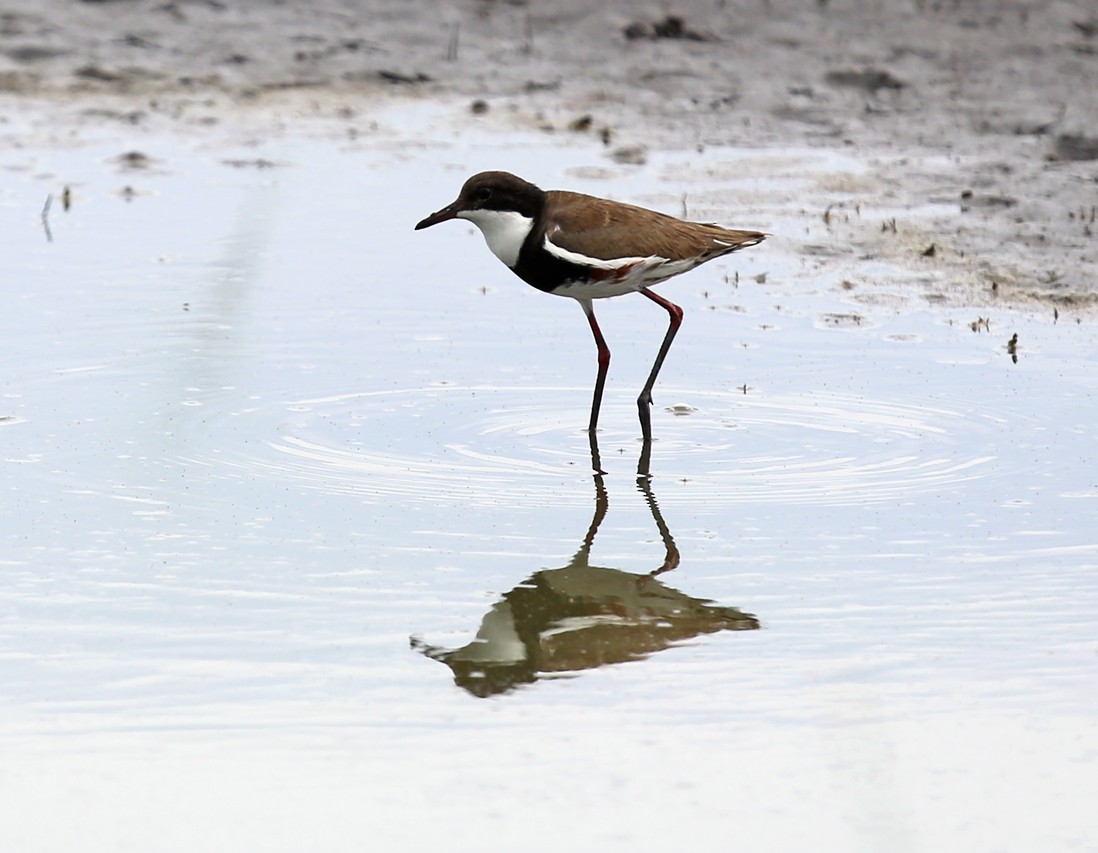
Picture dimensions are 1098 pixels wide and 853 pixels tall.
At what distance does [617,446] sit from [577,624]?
5.34ft

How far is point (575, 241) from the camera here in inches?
249

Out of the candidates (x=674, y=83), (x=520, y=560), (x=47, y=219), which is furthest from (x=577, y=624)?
(x=674, y=83)

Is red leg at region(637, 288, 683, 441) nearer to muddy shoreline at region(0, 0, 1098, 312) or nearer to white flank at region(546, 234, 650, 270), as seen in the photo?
white flank at region(546, 234, 650, 270)

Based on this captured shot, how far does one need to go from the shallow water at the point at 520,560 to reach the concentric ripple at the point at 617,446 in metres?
0.02

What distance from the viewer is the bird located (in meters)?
6.33

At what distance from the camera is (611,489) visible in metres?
5.69

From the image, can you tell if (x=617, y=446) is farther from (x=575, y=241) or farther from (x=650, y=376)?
(x=575, y=241)

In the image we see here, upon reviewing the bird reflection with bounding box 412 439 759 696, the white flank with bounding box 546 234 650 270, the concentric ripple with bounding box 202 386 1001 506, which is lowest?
the bird reflection with bounding box 412 439 759 696

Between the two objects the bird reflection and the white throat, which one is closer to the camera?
the bird reflection

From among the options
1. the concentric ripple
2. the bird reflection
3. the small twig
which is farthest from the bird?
the small twig

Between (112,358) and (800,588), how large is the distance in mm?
3084

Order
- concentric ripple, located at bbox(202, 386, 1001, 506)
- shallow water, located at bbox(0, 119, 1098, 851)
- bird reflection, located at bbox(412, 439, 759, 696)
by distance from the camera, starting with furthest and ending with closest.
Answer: concentric ripple, located at bbox(202, 386, 1001, 506) < bird reflection, located at bbox(412, 439, 759, 696) < shallow water, located at bbox(0, 119, 1098, 851)


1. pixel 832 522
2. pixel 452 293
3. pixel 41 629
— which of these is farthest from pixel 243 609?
pixel 452 293

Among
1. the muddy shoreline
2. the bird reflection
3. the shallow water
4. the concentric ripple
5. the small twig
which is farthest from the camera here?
the muddy shoreline
